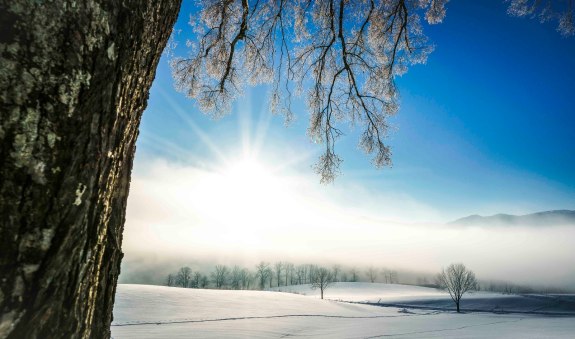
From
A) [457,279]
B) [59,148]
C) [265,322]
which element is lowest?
[265,322]

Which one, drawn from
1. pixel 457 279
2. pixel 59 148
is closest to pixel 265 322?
pixel 59 148

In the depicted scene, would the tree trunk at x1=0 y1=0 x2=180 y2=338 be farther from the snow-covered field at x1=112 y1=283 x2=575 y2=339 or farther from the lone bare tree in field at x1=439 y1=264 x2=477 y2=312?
the lone bare tree in field at x1=439 y1=264 x2=477 y2=312

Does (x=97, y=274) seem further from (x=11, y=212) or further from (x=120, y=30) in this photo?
(x=120, y=30)

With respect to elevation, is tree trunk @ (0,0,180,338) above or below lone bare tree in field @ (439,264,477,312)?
above

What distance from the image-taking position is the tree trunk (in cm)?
61

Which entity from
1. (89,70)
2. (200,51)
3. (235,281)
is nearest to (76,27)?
(89,70)

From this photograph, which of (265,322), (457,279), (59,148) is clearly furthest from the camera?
(457,279)

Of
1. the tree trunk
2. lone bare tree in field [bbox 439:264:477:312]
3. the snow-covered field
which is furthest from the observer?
lone bare tree in field [bbox 439:264:477:312]

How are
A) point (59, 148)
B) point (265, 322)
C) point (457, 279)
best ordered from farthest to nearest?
1. point (457, 279)
2. point (265, 322)
3. point (59, 148)

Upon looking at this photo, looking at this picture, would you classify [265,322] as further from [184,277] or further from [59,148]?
[184,277]

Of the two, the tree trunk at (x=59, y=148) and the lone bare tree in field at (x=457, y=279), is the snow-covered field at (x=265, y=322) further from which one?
the lone bare tree in field at (x=457, y=279)

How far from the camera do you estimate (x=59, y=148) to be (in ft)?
2.22

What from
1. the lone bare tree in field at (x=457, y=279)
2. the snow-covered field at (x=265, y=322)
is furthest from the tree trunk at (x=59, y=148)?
the lone bare tree in field at (x=457, y=279)

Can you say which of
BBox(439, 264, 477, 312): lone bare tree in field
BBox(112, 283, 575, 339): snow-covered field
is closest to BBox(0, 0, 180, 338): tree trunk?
BBox(112, 283, 575, 339): snow-covered field
